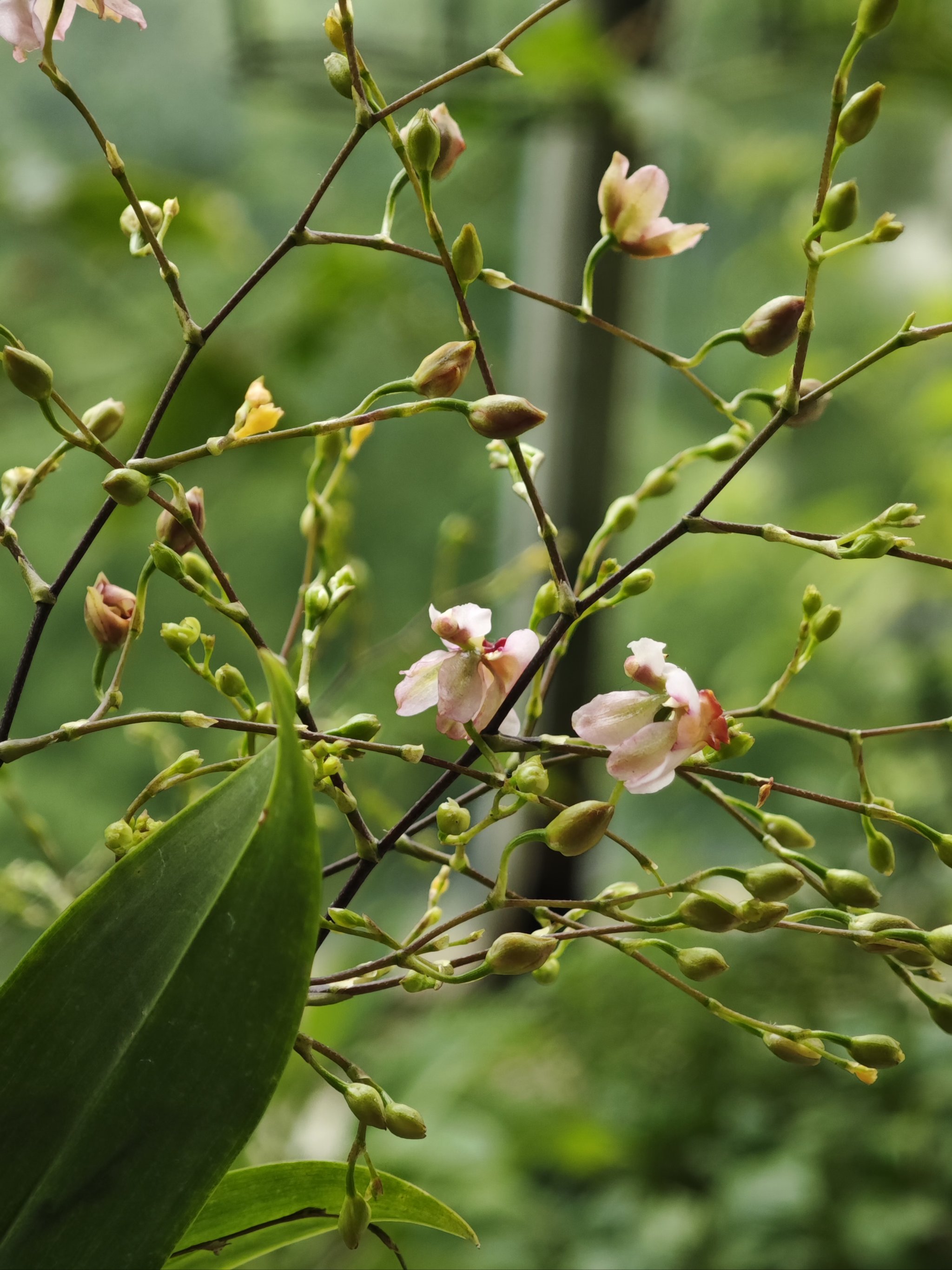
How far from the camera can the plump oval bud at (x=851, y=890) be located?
0.64 ft

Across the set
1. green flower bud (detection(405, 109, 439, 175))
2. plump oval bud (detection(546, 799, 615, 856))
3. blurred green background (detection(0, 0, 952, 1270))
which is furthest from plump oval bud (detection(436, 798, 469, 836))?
blurred green background (detection(0, 0, 952, 1270))

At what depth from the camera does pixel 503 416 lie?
19 centimetres

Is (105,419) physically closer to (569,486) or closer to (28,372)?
(28,372)

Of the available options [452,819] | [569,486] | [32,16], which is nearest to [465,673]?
[452,819]

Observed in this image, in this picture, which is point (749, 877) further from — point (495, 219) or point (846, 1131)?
point (495, 219)

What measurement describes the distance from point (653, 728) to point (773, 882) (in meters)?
0.03

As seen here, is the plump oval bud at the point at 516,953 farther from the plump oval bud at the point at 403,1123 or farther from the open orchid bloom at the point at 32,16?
the open orchid bloom at the point at 32,16

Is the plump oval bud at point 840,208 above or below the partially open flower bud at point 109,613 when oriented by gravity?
above

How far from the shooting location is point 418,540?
1047mm

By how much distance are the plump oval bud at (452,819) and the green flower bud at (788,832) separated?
65 millimetres

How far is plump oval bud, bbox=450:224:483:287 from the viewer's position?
0.19m

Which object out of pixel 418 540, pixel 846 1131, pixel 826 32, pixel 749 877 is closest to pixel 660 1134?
pixel 846 1131

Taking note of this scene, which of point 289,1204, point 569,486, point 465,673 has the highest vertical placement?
point 569,486

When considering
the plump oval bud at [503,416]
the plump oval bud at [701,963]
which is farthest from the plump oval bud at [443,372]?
the plump oval bud at [701,963]
